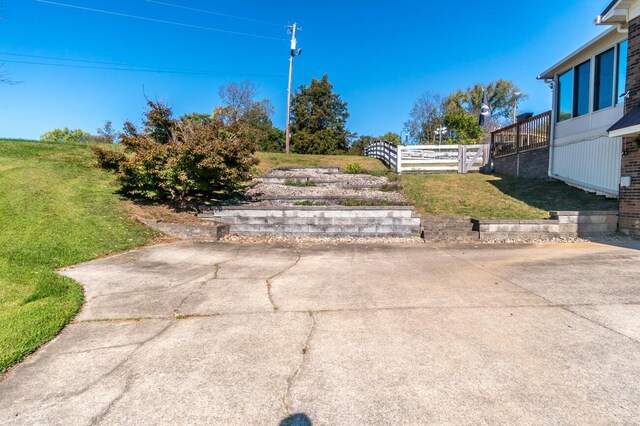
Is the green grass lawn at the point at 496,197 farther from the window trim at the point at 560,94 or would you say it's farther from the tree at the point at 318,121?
the tree at the point at 318,121

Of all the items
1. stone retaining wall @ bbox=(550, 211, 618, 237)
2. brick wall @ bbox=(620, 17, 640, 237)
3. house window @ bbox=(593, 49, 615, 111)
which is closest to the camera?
brick wall @ bbox=(620, 17, 640, 237)

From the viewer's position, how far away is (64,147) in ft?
44.8

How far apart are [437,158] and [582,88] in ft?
23.7

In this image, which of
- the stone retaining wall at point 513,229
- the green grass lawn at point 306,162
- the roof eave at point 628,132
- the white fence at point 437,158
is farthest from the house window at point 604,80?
the green grass lawn at point 306,162

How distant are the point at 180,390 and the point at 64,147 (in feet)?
48.9

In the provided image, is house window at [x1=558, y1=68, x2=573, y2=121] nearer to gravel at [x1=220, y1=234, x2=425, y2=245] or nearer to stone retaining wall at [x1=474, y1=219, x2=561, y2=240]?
stone retaining wall at [x1=474, y1=219, x2=561, y2=240]

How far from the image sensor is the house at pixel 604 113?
8180 millimetres

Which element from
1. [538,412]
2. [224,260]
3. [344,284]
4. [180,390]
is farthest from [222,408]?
[224,260]

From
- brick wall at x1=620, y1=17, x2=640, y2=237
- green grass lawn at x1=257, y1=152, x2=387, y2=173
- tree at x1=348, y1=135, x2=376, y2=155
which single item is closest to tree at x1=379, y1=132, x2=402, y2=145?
tree at x1=348, y1=135, x2=376, y2=155

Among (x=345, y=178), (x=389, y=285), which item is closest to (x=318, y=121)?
(x=345, y=178)

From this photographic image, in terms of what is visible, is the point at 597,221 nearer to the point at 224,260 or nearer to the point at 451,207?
the point at 451,207

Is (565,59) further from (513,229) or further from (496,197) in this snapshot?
(513,229)

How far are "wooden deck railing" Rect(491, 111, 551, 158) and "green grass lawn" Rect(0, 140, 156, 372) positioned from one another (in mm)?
13533

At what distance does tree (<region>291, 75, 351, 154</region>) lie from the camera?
41.8 m
